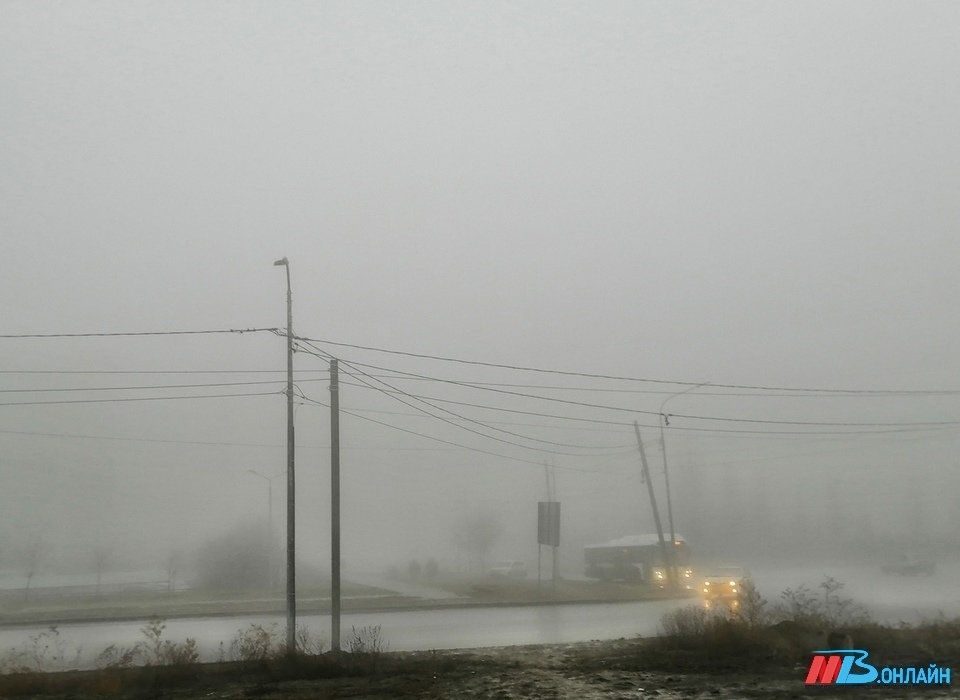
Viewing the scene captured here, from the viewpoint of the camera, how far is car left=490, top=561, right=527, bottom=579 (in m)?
59.5

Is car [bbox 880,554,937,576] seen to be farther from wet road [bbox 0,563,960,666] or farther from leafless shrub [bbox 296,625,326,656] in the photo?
leafless shrub [bbox 296,625,326,656]

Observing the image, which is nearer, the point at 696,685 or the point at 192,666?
the point at 696,685

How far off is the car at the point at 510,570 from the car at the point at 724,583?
873 inches

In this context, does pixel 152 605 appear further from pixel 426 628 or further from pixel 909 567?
pixel 909 567

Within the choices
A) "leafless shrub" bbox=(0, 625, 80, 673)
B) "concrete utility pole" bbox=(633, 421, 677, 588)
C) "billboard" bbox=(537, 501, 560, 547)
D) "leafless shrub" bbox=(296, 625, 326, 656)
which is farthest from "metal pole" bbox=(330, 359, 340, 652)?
"concrete utility pole" bbox=(633, 421, 677, 588)

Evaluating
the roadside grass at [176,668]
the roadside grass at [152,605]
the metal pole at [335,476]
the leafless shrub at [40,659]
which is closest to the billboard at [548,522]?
the roadside grass at [152,605]

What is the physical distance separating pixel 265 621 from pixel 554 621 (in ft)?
35.0

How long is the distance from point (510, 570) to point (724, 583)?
30.2 metres

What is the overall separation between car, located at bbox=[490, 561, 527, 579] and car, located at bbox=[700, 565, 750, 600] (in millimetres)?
22178

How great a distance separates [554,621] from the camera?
2903cm

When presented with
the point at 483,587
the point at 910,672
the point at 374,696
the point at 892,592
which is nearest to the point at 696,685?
the point at 910,672

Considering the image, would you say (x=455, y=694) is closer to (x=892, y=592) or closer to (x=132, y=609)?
(x=892, y=592)

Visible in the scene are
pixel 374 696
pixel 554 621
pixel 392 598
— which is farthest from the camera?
pixel 392 598

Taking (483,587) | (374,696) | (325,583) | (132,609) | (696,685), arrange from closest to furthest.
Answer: (374,696) < (696,685) < (132,609) < (483,587) < (325,583)
